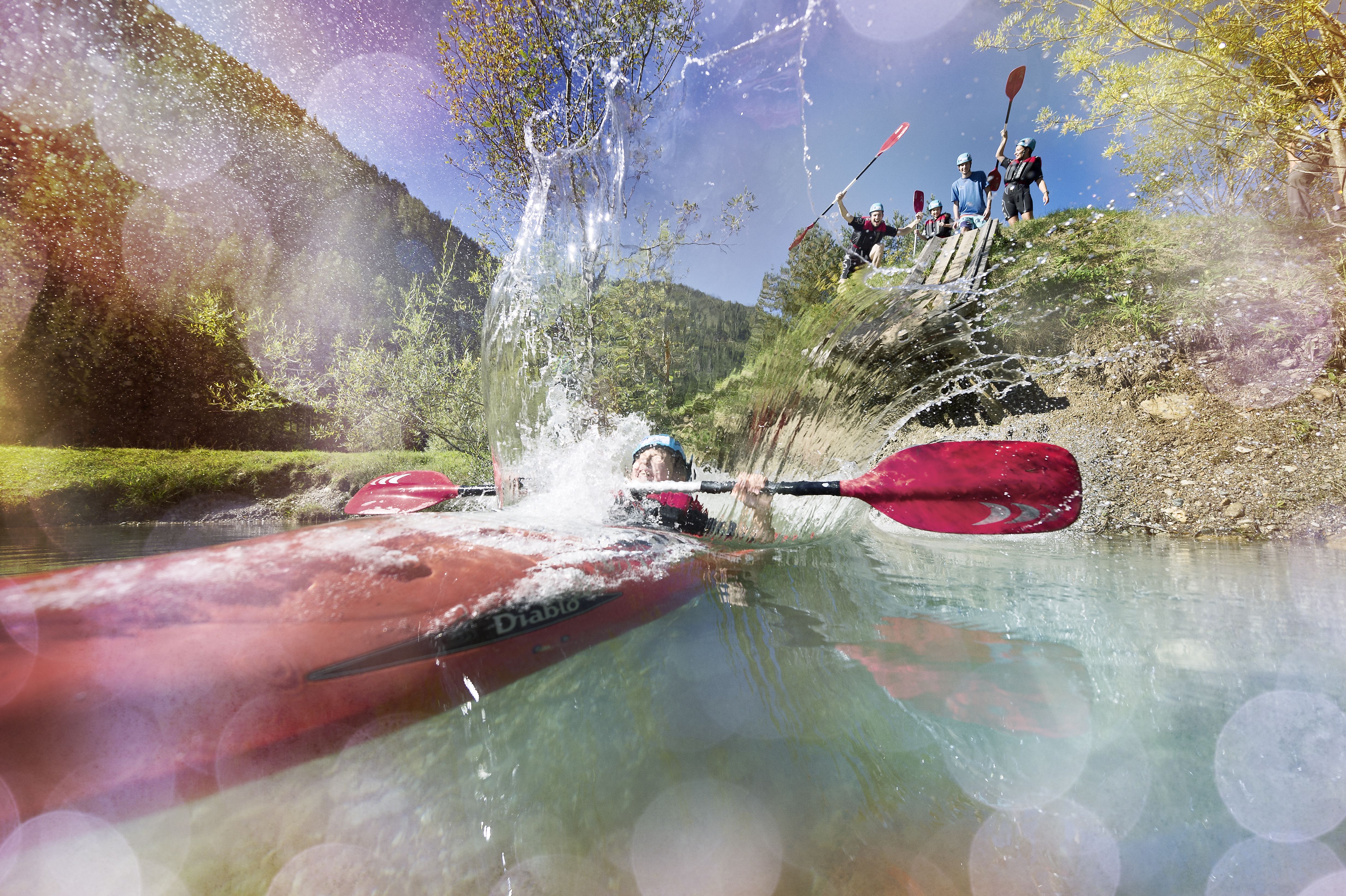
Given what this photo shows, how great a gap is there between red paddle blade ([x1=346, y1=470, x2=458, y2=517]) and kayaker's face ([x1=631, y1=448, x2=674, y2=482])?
1.47m

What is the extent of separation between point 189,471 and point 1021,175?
43.6 feet

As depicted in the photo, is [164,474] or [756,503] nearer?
[756,503]

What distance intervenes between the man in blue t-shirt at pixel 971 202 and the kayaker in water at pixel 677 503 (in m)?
4.25

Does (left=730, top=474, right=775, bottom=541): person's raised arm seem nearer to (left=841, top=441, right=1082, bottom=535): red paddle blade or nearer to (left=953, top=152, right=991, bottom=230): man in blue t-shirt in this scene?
(left=841, top=441, right=1082, bottom=535): red paddle blade

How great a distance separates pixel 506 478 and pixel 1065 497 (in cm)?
401

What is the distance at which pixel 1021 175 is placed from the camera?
5.31m

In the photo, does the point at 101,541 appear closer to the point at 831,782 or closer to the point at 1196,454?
the point at 831,782

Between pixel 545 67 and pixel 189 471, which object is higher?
pixel 545 67

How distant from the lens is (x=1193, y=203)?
585 centimetres

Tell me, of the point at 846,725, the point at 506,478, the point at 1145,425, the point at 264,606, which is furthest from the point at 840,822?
the point at 1145,425

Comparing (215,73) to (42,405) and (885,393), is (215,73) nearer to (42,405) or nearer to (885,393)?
(42,405)

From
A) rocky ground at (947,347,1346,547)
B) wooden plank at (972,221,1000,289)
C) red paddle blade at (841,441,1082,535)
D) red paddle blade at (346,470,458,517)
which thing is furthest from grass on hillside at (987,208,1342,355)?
red paddle blade at (346,470,458,517)

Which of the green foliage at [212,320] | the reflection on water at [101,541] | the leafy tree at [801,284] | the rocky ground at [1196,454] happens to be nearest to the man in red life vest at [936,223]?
the leafy tree at [801,284]

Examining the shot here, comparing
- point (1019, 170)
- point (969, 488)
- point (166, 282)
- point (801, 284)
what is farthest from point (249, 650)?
point (166, 282)
